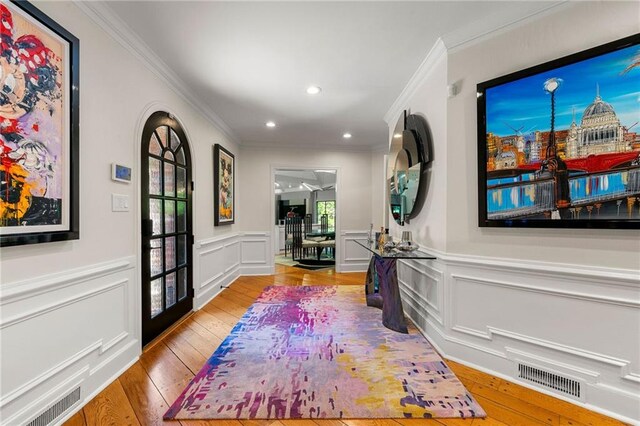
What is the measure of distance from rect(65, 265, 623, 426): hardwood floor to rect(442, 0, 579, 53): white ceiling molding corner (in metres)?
2.54

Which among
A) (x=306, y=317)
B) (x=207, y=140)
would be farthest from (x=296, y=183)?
(x=306, y=317)

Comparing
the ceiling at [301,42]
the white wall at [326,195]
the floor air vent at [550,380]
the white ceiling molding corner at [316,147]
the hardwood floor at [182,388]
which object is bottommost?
the hardwood floor at [182,388]

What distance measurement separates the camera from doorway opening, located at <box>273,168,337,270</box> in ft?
21.6

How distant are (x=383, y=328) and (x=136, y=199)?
8.54 ft

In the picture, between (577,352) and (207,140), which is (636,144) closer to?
(577,352)

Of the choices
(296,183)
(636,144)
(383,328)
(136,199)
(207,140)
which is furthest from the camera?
(296,183)

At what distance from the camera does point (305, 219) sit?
798 centimetres

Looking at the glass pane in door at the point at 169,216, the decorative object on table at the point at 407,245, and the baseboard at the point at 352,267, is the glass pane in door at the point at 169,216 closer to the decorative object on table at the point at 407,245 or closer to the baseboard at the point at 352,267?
the decorative object on table at the point at 407,245

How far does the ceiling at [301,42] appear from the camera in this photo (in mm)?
1748

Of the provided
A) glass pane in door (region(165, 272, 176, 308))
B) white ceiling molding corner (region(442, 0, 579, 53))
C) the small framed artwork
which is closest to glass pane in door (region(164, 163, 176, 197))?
glass pane in door (region(165, 272, 176, 308))

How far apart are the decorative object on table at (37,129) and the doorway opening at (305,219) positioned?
146 inches

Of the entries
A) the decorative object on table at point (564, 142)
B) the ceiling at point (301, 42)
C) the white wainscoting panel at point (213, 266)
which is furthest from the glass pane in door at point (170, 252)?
the decorative object on table at point (564, 142)

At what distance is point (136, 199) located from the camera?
7.06 feet

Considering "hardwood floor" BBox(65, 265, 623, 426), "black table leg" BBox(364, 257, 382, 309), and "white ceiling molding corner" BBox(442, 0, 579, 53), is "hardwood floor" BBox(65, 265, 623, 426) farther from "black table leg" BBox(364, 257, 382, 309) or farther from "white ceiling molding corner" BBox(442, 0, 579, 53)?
"white ceiling molding corner" BBox(442, 0, 579, 53)
